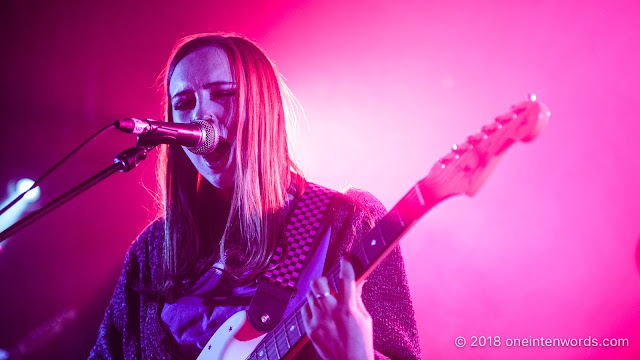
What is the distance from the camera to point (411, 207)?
1329 mm

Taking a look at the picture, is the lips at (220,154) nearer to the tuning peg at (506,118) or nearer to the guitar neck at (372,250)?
the guitar neck at (372,250)

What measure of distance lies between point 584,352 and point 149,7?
4.00 m

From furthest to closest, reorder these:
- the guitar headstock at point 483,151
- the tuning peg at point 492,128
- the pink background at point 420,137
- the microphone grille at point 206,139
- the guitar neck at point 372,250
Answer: the pink background at point 420,137
the microphone grille at point 206,139
the guitar neck at point 372,250
the tuning peg at point 492,128
the guitar headstock at point 483,151

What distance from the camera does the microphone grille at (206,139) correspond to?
5.78 ft

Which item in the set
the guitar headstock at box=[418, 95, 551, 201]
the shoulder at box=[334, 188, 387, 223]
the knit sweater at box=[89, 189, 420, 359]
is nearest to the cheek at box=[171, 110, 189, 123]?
the knit sweater at box=[89, 189, 420, 359]

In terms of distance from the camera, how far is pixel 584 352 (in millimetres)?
2906

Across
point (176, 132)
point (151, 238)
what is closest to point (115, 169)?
point (176, 132)

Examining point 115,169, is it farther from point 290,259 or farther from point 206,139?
point 290,259

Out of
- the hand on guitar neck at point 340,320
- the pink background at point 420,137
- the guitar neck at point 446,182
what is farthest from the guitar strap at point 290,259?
the pink background at point 420,137

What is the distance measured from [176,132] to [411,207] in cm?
83

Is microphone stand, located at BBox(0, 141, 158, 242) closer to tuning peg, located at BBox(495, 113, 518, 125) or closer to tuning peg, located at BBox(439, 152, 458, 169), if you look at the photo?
tuning peg, located at BBox(439, 152, 458, 169)

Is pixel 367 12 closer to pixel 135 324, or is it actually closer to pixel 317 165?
pixel 317 165

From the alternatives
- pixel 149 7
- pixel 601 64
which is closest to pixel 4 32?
pixel 149 7

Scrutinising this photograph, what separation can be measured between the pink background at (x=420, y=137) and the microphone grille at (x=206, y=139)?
154 cm
